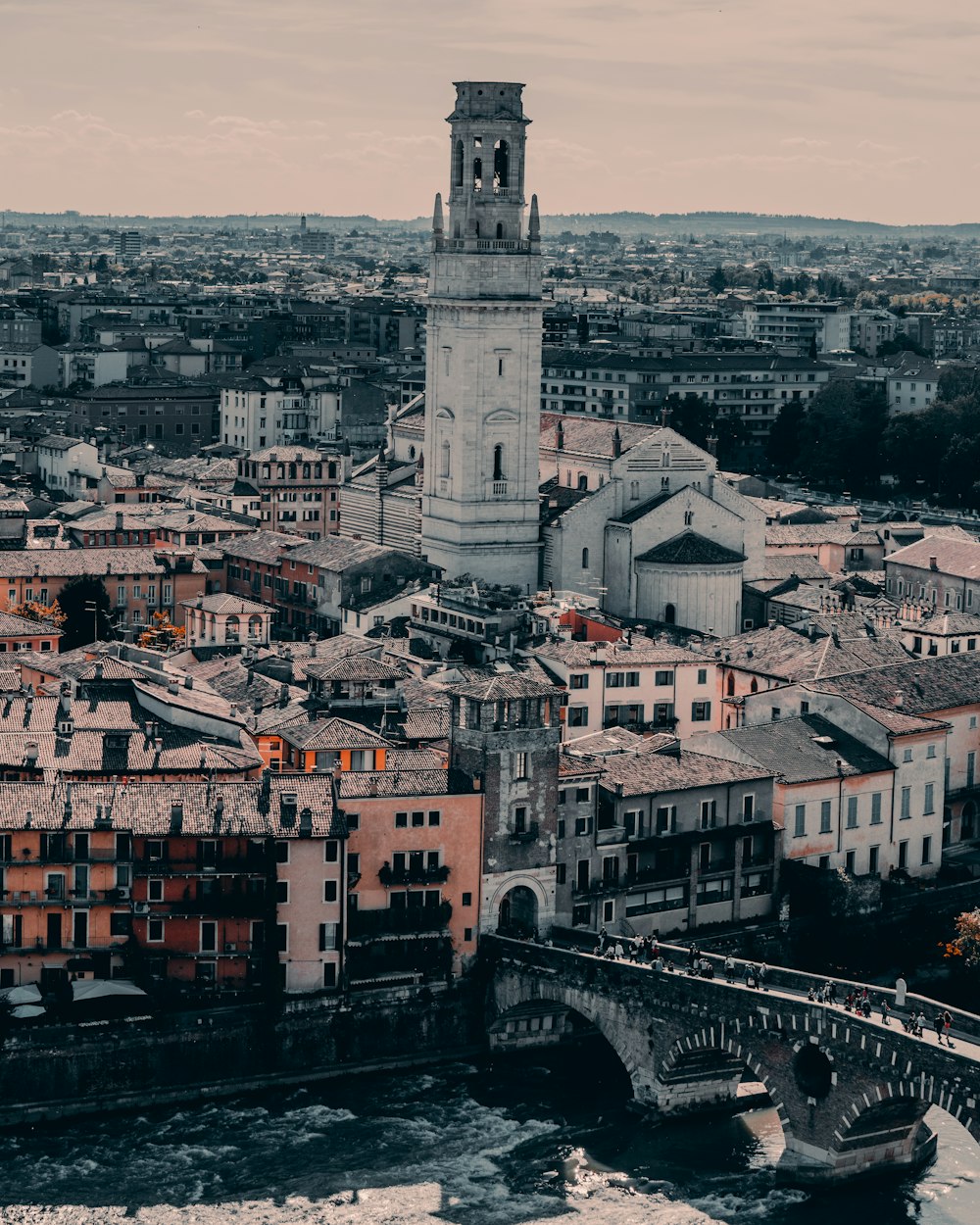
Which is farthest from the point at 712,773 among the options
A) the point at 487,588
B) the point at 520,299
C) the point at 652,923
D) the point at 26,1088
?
the point at 520,299

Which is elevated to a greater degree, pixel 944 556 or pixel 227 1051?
pixel 944 556

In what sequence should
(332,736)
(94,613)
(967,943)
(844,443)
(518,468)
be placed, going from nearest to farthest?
(967,943) → (332,736) → (94,613) → (518,468) → (844,443)

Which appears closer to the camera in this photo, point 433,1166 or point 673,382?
point 433,1166

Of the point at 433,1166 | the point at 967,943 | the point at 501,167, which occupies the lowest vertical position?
the point at 433,1166

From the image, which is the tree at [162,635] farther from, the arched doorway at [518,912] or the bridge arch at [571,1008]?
the bridge arch at [571,1008]

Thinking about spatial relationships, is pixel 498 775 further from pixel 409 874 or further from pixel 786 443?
pixel 786 443

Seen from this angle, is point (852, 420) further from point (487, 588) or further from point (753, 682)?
point (753, 682)

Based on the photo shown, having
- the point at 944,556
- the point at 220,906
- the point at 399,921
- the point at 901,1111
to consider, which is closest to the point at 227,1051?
the point at 220,906

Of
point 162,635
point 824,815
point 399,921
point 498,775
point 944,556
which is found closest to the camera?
point 399,921
